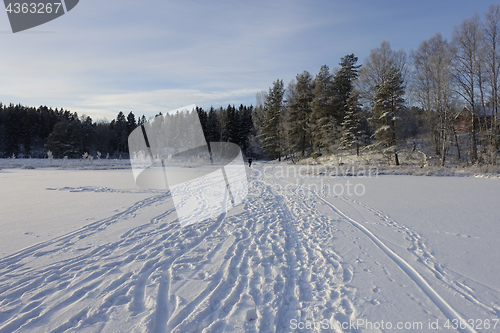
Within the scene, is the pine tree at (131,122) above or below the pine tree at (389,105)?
above

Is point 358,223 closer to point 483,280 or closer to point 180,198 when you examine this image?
point 483,280

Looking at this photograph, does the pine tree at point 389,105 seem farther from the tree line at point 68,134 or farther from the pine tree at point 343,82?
the tree line at point 68,134

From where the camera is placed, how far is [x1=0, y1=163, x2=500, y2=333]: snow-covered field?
8.51 ft

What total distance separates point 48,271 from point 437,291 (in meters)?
5.61

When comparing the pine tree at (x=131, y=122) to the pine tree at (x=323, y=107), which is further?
the pine tree at (x=131, y=122)

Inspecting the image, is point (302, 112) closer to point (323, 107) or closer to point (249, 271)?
point (323, 107)

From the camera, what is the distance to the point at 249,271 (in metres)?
3.70

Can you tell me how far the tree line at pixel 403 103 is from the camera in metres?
19.7

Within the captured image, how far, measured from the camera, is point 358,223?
6.31m

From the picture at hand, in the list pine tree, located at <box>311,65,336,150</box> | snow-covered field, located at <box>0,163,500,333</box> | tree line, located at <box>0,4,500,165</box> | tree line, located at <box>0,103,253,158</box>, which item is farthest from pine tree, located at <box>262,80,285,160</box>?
snow-covered field, located at <box>0,163,500,333</box>

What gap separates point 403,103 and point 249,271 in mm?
24124

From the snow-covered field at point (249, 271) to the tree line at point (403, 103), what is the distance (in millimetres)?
17547

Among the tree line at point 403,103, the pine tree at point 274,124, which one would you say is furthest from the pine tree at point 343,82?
the pine tree at point 274,124

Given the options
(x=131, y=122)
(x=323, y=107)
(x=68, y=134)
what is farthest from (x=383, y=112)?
(x=131, y=122)
